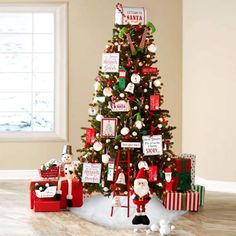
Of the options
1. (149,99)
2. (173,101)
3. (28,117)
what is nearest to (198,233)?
(149,99)

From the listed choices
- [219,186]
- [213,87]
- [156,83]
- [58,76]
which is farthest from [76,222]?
[58,76]

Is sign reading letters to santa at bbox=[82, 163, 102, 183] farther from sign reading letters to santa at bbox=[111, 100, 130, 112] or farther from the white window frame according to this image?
the white window frame

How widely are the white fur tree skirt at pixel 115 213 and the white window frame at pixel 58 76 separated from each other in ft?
6.07

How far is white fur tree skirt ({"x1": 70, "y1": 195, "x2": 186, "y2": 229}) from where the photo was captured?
516 cm

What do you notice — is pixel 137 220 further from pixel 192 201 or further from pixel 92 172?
pixel 192 201

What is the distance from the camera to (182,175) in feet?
19.1

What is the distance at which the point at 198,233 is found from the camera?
4.83m

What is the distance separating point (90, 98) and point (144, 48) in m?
2.29

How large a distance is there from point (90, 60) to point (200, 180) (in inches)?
86.0

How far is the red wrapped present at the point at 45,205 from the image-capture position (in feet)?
18.3

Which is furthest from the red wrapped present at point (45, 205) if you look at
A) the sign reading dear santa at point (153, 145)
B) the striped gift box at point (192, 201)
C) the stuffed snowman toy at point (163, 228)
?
the striped gift box at point (192, 201)

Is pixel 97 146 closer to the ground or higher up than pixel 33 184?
higher up

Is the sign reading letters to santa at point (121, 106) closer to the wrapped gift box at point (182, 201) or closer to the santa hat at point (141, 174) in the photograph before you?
the santa hat at point (141, 174)

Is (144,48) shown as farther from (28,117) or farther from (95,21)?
(28,117)
